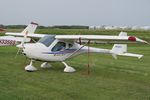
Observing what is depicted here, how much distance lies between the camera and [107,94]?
974cm

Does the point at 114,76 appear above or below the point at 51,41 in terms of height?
below

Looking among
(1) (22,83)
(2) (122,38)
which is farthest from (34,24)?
(1) (22,83)

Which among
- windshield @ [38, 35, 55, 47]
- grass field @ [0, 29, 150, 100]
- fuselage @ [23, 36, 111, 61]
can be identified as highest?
windshield @ [38, 35, 55, 47]

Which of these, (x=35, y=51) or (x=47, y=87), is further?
(x=35, y=51)

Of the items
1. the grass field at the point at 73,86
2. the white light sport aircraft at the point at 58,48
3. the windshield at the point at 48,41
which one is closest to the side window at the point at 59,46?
the white light sport aircraft at the point at 58,48

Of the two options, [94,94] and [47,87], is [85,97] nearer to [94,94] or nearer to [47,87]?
[94,94]

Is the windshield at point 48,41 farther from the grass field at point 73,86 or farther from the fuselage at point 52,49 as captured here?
the grass field at point 73,86

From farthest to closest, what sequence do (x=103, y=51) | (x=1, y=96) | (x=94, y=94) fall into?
(x=103, y=51), (x=94, y=94), (x=1, y=96)

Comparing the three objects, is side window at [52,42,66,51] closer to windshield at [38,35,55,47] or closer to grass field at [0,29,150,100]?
windshield at [38,35,55,47]

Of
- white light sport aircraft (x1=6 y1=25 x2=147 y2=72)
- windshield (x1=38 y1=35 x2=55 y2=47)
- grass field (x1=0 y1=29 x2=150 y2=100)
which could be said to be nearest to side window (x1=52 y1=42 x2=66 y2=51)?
white light sport aircraft (x1=6 y1=25 x2=147 y2=72)

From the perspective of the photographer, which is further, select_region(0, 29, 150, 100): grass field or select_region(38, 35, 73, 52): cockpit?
select_region(38, 35, 73, 52): cockpit

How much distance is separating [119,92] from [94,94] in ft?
3.12

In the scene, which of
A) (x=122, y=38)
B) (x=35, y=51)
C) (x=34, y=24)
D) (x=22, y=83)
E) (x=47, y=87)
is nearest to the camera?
(x=47, y=87)

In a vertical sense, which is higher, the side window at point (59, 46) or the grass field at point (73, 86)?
the side window at point (59, 46)
